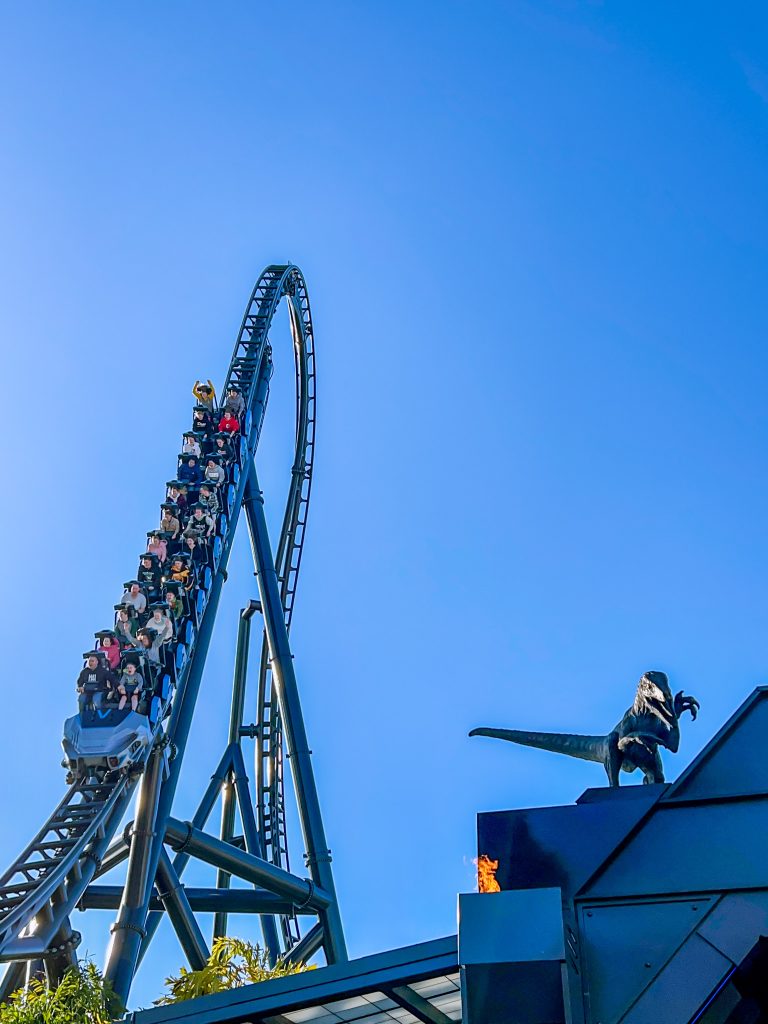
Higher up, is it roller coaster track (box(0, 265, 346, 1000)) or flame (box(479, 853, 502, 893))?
roller coaster track (box(0, 265, 346, 1000))

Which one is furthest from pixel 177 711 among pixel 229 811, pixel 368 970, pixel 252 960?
pixel 368 970

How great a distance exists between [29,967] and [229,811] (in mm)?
6125

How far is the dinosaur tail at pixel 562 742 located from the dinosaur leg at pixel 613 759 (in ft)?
0.19

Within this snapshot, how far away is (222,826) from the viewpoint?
15539 mm

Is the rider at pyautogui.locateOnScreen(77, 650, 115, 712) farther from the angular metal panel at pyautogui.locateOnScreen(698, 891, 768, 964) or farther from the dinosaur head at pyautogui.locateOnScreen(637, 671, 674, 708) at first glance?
the angular metal panel at pyautogui.locateOnScreen(698, 891, 768, 964)

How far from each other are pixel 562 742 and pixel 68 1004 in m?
3.62

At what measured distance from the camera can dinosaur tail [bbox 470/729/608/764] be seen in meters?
6.82

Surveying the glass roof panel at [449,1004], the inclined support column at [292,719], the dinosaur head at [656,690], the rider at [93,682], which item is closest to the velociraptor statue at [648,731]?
the dinosaur head at [656,690]

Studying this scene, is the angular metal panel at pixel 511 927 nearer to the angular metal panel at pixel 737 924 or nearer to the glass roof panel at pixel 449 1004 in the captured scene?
the angular metal panel at pixel 737 924

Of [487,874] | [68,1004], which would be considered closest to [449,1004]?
[487,874]

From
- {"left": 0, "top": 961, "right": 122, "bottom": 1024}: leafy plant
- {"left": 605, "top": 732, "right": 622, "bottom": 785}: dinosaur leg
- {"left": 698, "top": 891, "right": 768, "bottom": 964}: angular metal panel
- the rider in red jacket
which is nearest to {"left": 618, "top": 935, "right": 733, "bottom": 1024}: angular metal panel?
{"left": 698, "top": 891, "right": 768, "bottom": 964}: angular metal panel

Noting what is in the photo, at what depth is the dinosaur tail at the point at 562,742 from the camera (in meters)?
6.82

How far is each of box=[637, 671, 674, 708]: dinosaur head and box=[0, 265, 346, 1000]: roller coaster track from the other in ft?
15.7

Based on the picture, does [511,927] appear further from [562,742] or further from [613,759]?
[562,742]
